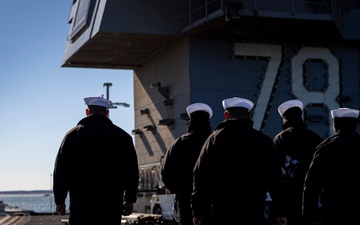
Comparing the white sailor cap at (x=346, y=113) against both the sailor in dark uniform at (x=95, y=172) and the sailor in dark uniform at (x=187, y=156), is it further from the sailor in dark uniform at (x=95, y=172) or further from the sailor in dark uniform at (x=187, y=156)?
the sailor in dark uniform at (x=187, y=156)

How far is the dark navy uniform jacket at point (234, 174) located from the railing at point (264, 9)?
16196 millimetres

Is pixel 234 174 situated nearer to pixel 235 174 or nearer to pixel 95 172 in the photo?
pixel 235 174

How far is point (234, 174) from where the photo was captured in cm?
770

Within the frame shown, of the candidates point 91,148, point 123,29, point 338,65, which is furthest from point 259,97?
point 91,148

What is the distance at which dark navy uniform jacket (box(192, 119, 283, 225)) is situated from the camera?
303 inches

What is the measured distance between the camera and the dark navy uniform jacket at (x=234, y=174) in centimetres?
768

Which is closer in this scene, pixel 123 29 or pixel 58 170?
pixel 58 170

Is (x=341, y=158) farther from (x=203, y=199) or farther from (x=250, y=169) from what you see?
(x=203, y=199)

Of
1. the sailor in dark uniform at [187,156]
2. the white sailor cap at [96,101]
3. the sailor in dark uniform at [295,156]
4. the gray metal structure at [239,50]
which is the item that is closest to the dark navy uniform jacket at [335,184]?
the sailor in dark uniform at [295,156]

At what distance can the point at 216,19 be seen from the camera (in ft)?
80.1

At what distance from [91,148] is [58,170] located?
42cm

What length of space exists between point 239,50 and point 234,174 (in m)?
19.5

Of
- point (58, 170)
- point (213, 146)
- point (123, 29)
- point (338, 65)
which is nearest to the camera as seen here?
point (213, 146)

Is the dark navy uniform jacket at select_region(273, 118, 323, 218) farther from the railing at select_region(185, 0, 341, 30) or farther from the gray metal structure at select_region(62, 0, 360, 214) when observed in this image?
the gray metal structure at select_region(62, 0, 360, 214)
